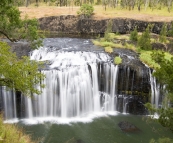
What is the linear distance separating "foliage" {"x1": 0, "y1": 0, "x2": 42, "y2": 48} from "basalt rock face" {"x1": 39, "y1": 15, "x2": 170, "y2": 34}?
125 feet

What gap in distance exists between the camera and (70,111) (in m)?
24.2

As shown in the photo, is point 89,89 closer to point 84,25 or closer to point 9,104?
point 9,104

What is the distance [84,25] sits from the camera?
5856 cm

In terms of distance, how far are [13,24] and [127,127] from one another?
1378 centimetres

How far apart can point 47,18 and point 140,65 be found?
38.4 meters

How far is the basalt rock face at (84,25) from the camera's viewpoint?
57.3m

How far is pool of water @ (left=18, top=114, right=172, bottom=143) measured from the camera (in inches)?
779

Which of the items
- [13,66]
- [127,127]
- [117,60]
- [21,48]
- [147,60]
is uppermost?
[13,66]

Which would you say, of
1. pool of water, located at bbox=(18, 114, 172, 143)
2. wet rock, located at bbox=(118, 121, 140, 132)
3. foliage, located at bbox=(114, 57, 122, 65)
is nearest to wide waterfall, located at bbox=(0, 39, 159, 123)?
foliage, located at bbox=(114, 57, 122, 65)

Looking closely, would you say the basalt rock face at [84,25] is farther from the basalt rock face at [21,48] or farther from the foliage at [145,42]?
the basalt rock face at [21,48]

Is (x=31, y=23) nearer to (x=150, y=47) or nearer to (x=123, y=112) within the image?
(x=123, y=112)

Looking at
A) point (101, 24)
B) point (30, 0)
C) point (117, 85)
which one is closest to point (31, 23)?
point (117, 85)

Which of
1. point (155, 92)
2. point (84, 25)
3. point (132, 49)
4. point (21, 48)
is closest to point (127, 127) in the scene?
point (155, 92)

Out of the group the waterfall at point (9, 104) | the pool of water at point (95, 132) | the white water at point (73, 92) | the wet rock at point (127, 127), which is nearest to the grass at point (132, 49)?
the white water at point (73, 92)
